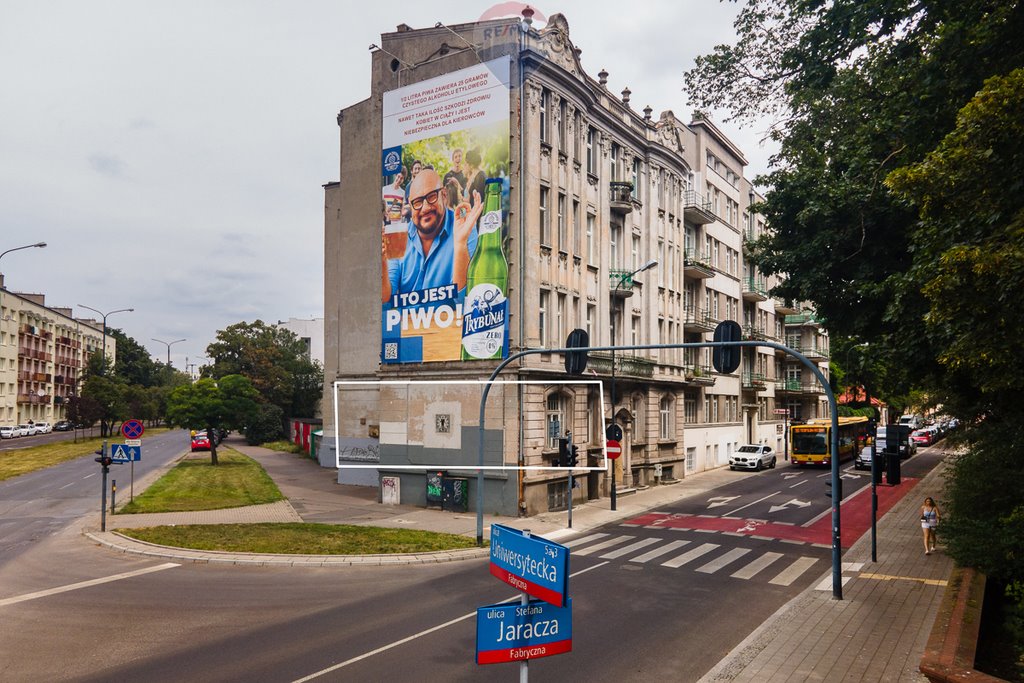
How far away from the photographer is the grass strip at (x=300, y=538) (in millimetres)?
19828

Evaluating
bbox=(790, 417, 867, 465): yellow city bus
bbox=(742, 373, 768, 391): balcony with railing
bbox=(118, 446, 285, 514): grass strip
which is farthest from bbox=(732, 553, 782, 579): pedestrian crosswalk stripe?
bbox=(742, 373, 768, 391): balcony with railing

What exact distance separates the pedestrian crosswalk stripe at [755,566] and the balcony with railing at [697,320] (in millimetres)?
27348

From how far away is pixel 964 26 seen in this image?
1321 cm

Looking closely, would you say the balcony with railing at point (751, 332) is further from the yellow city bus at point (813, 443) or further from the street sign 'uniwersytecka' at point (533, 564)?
the street sign 'uniwersytecka' at point (533, 564)

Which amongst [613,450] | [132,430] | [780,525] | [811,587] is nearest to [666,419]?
[613,450]

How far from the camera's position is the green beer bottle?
27797 millimetres

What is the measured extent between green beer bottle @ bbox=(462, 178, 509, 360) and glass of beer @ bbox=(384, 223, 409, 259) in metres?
3.82

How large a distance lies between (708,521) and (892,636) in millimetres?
14148

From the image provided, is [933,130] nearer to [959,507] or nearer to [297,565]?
[959,507]

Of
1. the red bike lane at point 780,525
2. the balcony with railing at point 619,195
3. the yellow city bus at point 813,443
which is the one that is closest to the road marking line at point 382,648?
the red bike lane at point 780,525

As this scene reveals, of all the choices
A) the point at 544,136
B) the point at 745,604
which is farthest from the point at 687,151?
the point at 745,604

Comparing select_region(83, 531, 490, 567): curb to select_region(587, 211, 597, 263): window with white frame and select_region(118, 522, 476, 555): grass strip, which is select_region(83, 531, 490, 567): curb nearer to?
select_region(118, 522, 476, 555): grass strip

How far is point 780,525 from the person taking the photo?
83.9 ft

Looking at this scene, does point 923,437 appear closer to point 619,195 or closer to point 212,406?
point 619,195
